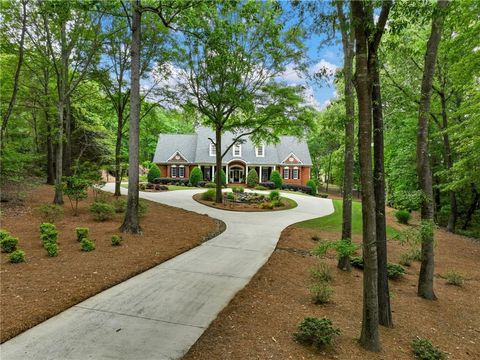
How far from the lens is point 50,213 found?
31.7ft

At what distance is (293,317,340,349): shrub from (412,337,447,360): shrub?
1134mm

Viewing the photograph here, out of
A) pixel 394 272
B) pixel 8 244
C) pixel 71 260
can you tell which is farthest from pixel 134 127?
pixel 394 272

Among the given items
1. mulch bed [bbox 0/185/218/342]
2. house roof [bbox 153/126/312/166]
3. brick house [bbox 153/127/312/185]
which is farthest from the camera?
house roof [bbox 153/126/312/166]

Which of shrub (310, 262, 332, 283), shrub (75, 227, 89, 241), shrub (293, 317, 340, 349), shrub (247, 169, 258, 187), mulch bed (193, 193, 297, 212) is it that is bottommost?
shrub (310, 262, 332, 283)

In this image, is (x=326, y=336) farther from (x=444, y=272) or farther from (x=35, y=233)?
(x=35, y=233)

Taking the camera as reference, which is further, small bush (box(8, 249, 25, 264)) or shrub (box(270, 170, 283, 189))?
shrub (box(270, 170, 283, 189))

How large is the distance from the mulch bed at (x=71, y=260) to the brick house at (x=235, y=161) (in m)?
22.6

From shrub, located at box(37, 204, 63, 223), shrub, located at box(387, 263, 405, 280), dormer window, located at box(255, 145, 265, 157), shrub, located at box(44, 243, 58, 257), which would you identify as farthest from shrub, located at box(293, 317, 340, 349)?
dormer window, located at box(255, 145, 265, 157)

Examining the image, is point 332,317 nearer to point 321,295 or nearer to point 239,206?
point 321,295

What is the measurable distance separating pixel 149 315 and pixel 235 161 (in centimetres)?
3021

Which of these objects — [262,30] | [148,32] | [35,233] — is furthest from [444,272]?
[148,32]

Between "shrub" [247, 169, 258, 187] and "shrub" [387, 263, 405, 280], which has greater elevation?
"shrub" [247, 169, 258, 187]

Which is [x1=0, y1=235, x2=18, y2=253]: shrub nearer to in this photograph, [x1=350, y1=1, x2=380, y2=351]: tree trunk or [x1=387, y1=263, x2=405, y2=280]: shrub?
[x1=350, y1=1, x2=380, y2=351]: tree trunk

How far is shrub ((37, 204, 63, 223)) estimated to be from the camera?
31.0ft
